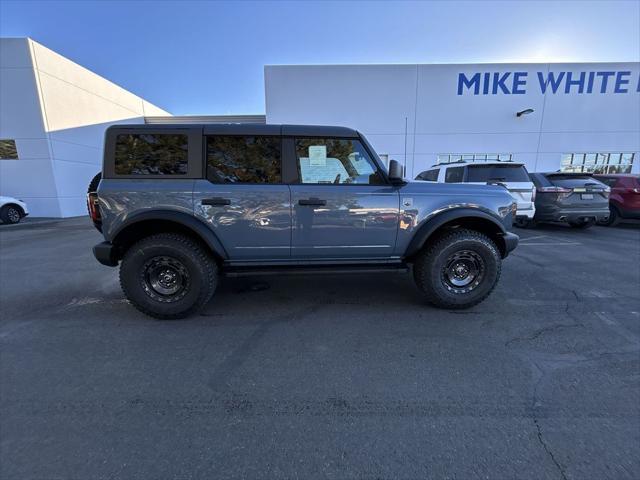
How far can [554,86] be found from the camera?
13.7m

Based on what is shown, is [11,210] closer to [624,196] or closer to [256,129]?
[256,129]

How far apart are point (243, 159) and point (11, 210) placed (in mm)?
13197

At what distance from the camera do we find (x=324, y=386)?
2.33m

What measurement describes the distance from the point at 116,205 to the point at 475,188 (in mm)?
4175

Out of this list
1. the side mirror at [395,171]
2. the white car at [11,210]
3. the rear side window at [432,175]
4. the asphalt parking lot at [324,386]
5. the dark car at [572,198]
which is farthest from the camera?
the white car at [11,210]

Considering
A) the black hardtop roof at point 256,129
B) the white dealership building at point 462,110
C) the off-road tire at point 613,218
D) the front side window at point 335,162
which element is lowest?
the off-road tire at point 613,218

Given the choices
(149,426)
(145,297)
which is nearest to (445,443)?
(149,426)

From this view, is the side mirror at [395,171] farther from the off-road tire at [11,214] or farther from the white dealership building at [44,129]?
the white dealership building at [44,129]

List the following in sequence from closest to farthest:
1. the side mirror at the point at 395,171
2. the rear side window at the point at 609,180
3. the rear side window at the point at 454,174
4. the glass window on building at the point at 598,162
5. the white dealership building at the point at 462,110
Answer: the side mirror at the point at 395,171 → the rear side window at the point at 454,174 → the rear side window at the point at 609,180 → the white dealership building at the point at 462,110 → the glass window on building at the point at 598,162

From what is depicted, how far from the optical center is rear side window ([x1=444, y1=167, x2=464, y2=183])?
24.0ft

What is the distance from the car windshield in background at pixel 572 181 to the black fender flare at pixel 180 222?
8902mm

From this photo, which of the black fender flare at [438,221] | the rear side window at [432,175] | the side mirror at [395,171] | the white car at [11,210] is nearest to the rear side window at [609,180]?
the rear side window at [432,175]

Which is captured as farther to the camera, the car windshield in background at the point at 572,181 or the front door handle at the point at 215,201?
the car windshield in background at the point at 572,181

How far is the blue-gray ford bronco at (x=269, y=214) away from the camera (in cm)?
327
